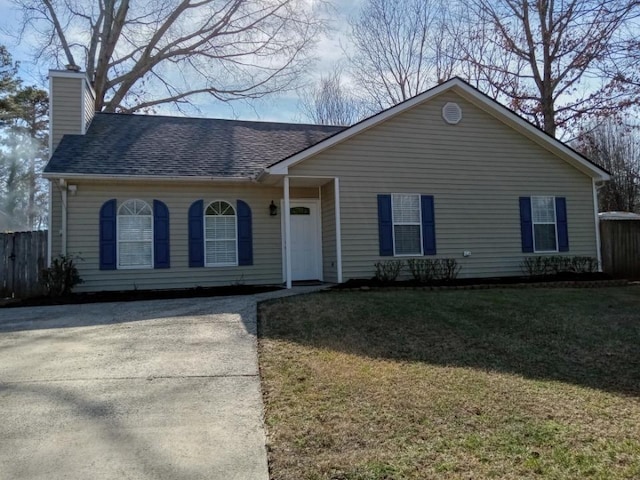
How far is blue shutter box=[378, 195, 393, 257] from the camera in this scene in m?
11.2

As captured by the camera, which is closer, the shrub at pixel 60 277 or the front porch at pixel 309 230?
the shrub at pixel 60 277

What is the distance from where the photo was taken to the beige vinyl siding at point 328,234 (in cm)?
1123

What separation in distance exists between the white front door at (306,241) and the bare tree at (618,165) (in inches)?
728

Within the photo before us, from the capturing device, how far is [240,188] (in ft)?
37.7

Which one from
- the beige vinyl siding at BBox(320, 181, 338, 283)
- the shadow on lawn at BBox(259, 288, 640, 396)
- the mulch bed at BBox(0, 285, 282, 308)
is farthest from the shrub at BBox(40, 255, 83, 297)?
the beige vinyl siding at BBox(320, 181, 338, 283)

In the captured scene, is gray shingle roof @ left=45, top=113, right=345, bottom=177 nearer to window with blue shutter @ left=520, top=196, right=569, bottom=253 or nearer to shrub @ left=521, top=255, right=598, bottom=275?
window with blue shutter @ left=520, top=196, right=569, bottom=253

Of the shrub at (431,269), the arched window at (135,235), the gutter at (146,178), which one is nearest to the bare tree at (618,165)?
the shrub at (431,269)

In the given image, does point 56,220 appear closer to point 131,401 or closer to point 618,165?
point 131,401

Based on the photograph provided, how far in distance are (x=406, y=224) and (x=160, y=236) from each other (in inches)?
226

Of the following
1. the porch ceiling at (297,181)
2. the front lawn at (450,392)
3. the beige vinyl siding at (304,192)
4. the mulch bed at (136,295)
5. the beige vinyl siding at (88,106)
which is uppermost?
the beige vinyl siding at (88,106)

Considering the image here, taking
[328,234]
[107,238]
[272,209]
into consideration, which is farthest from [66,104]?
[328,234]

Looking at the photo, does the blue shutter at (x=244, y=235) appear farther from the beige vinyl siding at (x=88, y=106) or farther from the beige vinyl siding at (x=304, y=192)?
the beige vinyl siding at (x=88, y=106)

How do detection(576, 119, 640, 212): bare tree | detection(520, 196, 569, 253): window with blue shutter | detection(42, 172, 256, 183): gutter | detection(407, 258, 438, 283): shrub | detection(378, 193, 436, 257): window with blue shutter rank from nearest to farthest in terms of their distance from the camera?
detection(42, 172, 256, 183): gutter → detection(407, 258, 438, 283): shrub → detection(378, 193, 436, 257): window with blue shutter → detection(520, 196, 569, 253): window with blue shutter → detection(576, 119, 640, 212): bare tree

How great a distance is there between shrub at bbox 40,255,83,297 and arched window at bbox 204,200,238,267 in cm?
281
